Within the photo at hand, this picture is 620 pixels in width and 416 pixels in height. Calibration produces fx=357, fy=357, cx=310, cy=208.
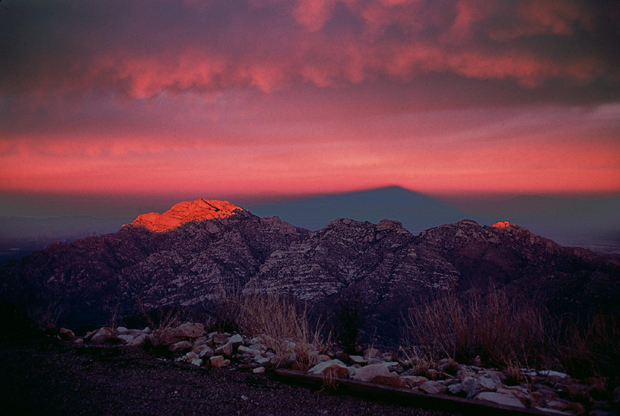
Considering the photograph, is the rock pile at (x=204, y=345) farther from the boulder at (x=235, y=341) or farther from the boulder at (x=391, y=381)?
the boulder at (x=391, y=381)

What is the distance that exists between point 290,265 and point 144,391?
2851cm

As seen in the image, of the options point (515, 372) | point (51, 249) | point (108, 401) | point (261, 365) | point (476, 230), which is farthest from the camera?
point (51, 249)

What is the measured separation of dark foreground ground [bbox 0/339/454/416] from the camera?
3.54 m

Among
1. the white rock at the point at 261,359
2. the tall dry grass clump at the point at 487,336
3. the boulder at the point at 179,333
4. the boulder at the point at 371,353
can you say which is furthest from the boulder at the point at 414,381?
the boulder at the point at 179,333

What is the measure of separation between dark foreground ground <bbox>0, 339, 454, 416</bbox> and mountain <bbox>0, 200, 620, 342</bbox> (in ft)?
57.5

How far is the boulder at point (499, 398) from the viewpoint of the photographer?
3.33 metres

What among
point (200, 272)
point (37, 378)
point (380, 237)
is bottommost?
point (200, 272)

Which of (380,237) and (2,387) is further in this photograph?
(380,237)

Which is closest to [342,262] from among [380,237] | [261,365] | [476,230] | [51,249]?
[380,237]

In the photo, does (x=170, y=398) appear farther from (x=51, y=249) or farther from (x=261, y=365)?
(x=51, y=249)

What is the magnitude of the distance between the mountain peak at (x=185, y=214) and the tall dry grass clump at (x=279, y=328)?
122 ft

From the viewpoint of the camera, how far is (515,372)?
425cm

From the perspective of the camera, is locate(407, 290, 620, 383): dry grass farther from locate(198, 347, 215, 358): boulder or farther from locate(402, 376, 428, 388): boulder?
locate(198, 347, 215, 358): boulder

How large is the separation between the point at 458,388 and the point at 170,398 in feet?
10.3
